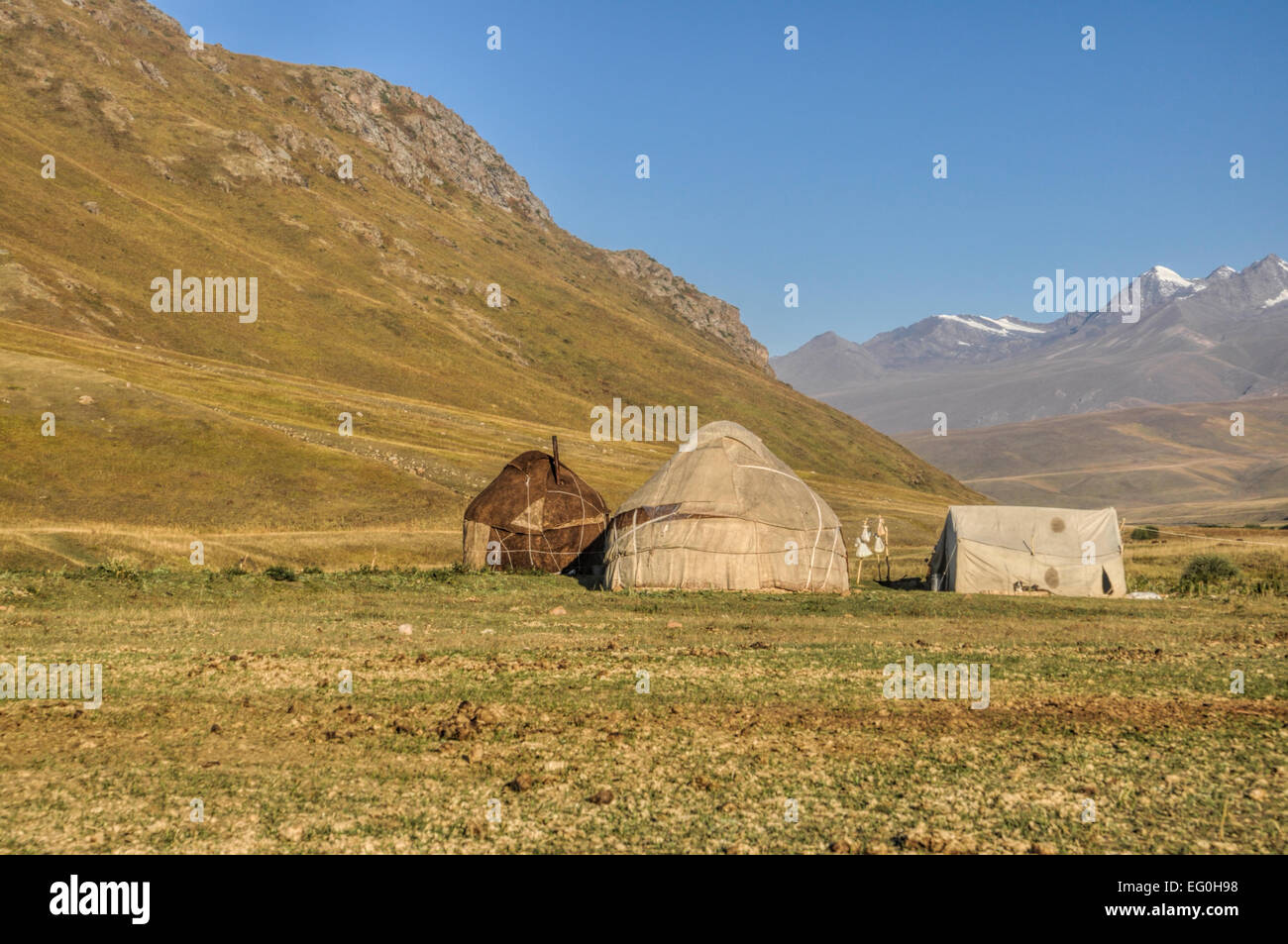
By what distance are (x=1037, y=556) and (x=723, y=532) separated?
11.0 metres

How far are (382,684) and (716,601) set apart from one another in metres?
13.8

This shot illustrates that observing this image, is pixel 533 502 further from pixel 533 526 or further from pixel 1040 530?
pixel 1040 530

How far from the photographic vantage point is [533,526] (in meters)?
36.0

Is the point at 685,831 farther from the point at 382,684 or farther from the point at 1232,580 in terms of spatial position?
the point at 1232,580

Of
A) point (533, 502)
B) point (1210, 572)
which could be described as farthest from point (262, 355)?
point (1210, 572)

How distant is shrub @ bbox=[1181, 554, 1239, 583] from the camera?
3538 cm

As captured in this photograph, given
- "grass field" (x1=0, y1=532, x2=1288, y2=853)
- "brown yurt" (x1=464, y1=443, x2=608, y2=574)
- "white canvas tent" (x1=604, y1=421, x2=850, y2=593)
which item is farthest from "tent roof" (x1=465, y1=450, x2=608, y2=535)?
"grass field" (x1=0, y1=532, x2=1288, y2=853)

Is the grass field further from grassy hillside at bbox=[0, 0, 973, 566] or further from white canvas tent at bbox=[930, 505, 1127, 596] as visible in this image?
grassy hillside at bbox=[0, 0, 973, 566]

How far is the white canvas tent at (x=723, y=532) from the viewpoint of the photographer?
95.8ft

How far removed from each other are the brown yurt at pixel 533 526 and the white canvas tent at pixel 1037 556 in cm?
A: 1225

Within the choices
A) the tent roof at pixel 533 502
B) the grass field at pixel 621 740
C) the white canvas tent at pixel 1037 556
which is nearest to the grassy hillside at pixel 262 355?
the tent roof at pixel 533 502

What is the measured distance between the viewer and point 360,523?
47.0 m

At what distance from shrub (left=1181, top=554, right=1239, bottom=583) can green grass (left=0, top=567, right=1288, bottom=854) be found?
17.0 metres
